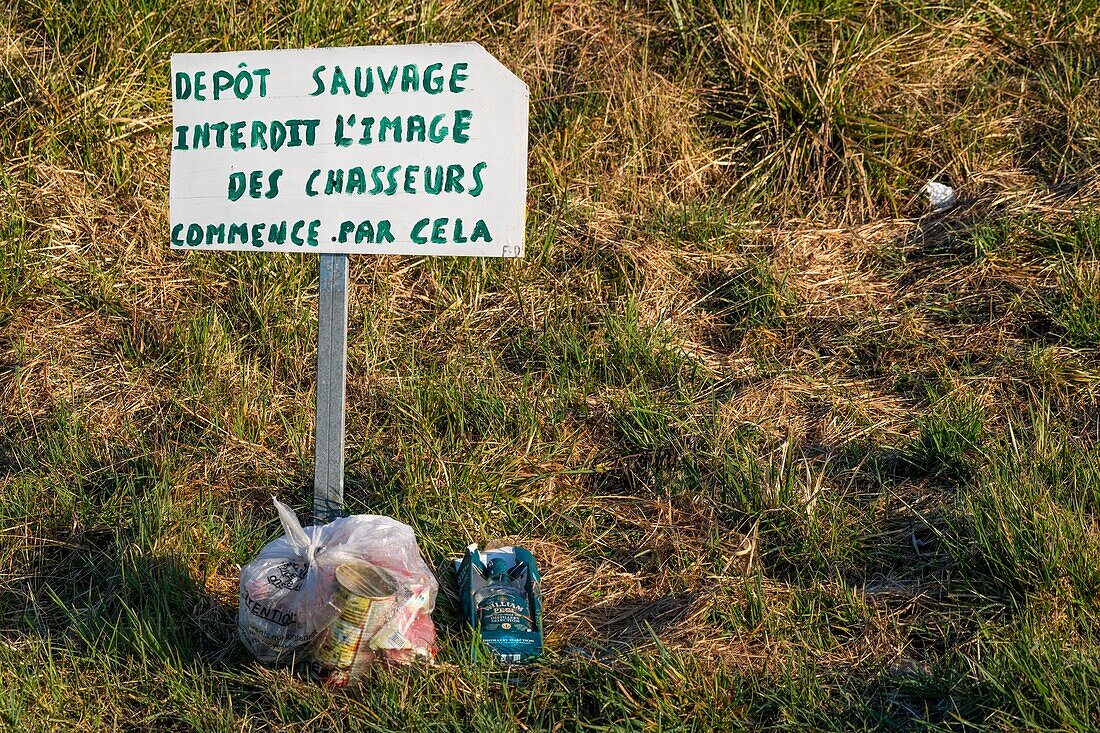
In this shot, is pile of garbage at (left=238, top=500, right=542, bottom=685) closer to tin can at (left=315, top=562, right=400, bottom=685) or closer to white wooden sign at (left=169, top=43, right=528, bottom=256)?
A: tin can at (left=315, top=562, right=400, bottom=685)

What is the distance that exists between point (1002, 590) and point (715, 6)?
2653mm

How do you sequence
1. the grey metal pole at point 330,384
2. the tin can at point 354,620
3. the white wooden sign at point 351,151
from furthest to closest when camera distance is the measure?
1. the grey metal pole at point 330,384
2. the white wooden sign at point 351,151
3. the tin can at point 354,620

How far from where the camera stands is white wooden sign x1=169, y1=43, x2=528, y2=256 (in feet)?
8.39

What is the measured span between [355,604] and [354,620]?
38 mm

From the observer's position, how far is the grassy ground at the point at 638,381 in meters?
2.44

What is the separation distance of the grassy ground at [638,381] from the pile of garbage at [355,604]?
8cm

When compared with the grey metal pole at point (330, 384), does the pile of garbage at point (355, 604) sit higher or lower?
lower

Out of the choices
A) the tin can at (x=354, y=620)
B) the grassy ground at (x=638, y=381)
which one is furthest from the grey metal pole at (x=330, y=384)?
the tin can at (x=354, y=620)

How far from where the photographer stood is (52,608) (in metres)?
2.79

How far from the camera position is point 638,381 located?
134 inches

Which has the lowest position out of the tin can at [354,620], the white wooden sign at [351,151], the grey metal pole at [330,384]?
the tin can at [354,620]

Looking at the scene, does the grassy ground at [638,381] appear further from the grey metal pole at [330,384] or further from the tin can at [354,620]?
the grey metal pole at [330,384]

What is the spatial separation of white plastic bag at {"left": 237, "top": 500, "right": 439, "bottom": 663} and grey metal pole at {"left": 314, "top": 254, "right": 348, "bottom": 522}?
0.19m

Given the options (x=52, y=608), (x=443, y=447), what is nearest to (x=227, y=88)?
(x=443, y=447)
